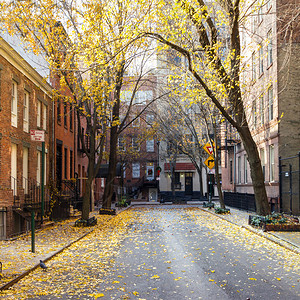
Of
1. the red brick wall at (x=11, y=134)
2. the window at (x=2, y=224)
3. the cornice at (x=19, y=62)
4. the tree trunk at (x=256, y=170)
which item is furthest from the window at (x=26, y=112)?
the tree trunk at (x=256, y=170)

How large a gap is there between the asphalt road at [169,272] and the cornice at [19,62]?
8.19 meters

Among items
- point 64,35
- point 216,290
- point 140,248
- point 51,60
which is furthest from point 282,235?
point 64,35

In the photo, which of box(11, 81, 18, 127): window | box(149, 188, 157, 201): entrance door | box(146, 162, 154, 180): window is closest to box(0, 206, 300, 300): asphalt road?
box(11, 81, 18, 127): window

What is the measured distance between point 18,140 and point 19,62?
3.33 m

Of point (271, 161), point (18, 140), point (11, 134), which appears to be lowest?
point (271, 161)

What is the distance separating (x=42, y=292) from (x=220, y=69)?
1089cm

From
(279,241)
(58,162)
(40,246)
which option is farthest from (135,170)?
(279,241)

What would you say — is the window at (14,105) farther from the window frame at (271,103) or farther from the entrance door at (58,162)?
the window frame at (271,103)

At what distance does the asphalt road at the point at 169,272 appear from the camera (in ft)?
23.8

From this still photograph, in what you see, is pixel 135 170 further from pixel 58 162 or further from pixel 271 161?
pixel 271 161

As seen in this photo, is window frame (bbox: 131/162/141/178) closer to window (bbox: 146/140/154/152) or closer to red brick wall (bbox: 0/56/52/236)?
window (bbox: 146/140/154/152)

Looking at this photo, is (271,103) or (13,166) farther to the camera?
(271,103)

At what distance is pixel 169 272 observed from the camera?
351 inches

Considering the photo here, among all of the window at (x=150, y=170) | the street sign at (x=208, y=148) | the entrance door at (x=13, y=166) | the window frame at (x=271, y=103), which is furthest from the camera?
the window at (x=150, y=170)
